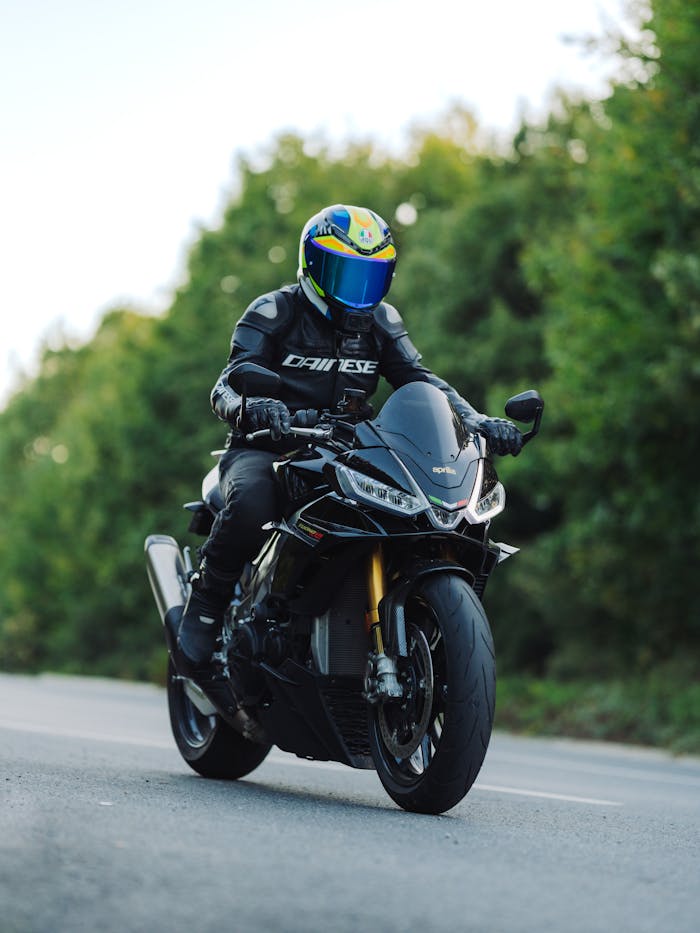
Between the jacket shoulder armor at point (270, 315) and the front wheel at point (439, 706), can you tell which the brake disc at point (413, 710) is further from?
the jacket shoulder armor at point (270, 315)

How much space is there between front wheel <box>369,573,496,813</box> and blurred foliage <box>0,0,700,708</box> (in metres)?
12.3

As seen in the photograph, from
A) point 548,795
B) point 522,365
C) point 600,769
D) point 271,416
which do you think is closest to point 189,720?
point 548,795

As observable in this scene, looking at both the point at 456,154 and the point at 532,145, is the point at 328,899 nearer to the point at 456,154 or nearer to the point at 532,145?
the point at 532,145

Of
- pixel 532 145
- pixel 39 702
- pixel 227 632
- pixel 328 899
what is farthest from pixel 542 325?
pixel 328 899

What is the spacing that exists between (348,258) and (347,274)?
0.07 m

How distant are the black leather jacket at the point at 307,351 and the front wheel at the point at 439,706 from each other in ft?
4.12

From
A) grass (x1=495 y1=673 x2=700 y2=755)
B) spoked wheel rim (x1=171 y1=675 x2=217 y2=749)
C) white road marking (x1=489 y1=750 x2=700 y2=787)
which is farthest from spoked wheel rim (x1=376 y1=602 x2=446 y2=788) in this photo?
grass (x1=495 y1=673 x2=700 y2=755)

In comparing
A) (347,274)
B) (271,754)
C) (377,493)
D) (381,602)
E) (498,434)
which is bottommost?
(271,754)

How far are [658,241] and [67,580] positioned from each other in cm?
4180

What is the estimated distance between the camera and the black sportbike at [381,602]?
18.2 ft

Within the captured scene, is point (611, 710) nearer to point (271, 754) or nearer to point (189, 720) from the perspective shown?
point (271, 754)

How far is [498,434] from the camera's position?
6199 millimetres

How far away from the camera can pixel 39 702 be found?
16406 millimetres

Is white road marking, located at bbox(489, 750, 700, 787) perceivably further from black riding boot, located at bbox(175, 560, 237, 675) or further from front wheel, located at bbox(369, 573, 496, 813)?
front wheel, located at bbox(369, 573, 496, 813)
